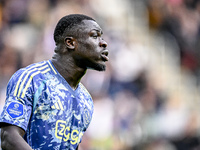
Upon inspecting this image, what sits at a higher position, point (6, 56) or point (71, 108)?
point (71, 108)

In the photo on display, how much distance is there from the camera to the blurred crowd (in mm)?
8961

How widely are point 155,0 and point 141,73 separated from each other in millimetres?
2305

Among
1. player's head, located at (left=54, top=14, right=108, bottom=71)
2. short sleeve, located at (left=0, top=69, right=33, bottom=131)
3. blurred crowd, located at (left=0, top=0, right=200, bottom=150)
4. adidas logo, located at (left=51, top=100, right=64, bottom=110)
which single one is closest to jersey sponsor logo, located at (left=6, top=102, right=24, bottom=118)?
short sleeve, located at (left=0, top=69, right=33, bottom=131)

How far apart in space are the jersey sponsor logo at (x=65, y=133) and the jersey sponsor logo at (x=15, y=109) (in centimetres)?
41

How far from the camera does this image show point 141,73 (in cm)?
1035

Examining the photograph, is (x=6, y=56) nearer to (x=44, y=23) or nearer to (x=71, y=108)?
(x=44, y=23)

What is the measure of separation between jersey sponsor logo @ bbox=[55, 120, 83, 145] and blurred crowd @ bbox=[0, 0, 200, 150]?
397 cm

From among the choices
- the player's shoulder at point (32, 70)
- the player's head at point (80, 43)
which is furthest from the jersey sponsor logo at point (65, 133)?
the player's head at point (80, 43)

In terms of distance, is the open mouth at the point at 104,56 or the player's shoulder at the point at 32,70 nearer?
the player's shoulder at the point at 32,70

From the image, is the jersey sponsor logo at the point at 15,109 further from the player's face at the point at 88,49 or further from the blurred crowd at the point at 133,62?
the blurred crowd at the point at 133,62

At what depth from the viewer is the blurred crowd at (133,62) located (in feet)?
29.4

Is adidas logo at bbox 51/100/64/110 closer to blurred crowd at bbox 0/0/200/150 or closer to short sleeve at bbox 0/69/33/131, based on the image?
short sleeve at bbox 0/69/33/131

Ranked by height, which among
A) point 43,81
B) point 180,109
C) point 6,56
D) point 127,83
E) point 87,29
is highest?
point 87,29

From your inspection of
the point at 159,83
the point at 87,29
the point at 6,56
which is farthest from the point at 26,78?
the point at 159,83
